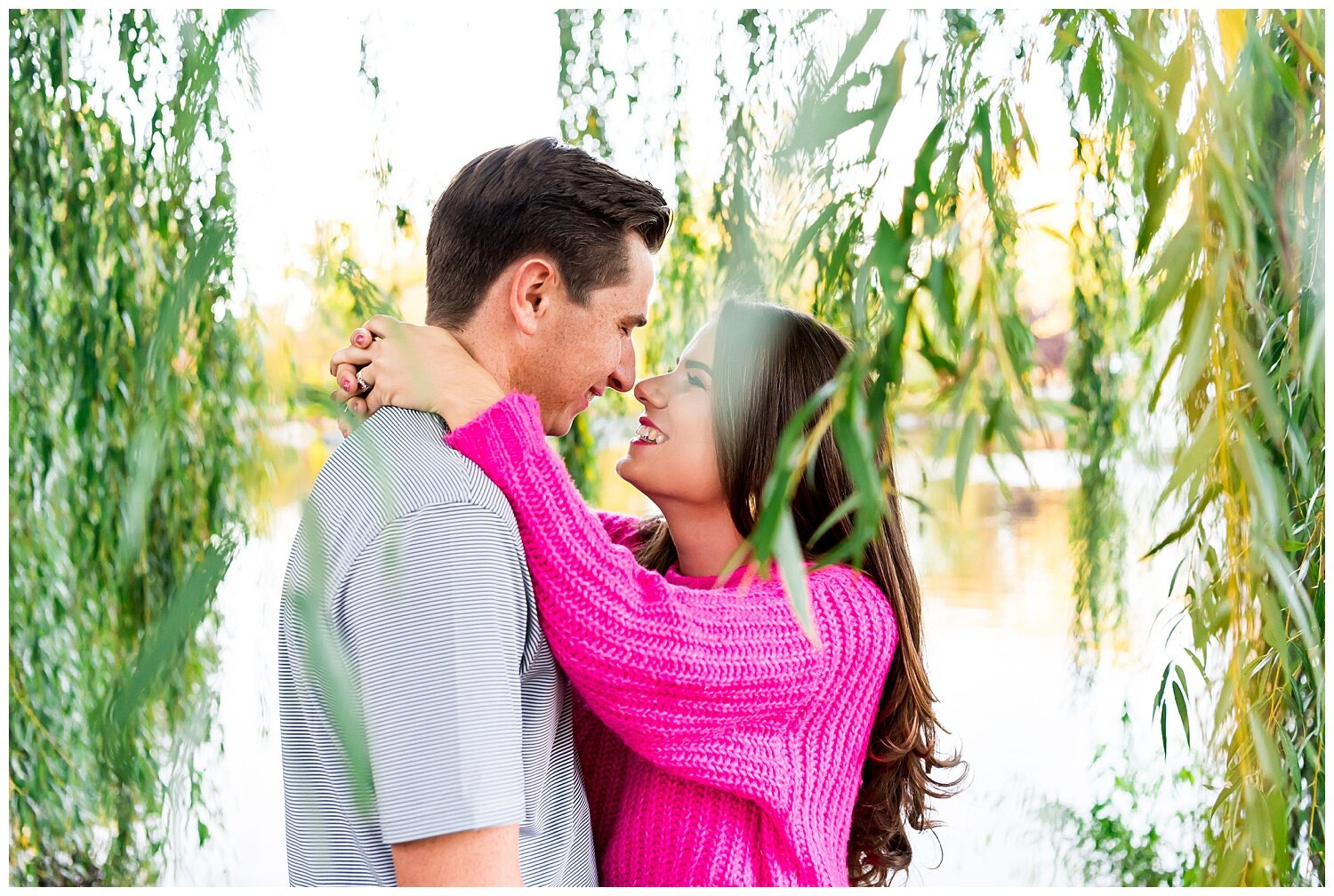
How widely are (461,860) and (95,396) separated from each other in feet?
3.42

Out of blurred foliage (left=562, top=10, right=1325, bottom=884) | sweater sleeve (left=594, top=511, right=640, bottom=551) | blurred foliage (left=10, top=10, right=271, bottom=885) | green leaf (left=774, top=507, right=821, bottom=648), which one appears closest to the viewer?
green leaf (left=774, top=507, right=821, bottom=648)

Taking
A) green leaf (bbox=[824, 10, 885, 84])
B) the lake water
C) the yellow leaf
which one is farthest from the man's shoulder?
the lake water

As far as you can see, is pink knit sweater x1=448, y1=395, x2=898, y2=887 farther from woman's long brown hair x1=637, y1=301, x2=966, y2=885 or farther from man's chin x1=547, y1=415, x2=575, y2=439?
man's chin x1=547, y1=415, x2=575, y2=439

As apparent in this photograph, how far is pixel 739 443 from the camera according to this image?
1251 millimetres

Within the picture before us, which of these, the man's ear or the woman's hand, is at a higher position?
the man's ear

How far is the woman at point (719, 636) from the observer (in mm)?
971

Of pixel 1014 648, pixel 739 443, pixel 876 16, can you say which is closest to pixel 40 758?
pixel 739 443

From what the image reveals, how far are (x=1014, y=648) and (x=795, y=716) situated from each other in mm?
2072

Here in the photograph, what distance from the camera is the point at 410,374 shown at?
39.7 inches

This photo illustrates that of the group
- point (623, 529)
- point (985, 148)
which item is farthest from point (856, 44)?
point (623, 529)

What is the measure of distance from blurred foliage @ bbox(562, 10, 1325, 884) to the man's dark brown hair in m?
0.15

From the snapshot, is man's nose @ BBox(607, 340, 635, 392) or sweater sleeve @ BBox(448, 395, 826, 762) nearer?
sweater sleeve @ BBox(448, 395, 826, 762)

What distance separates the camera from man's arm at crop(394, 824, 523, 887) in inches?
33.2

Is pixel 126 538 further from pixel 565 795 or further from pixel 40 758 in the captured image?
pixel 40 758
